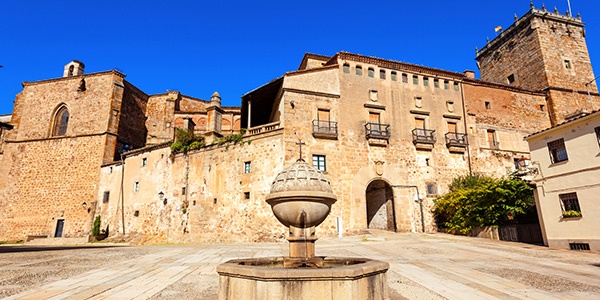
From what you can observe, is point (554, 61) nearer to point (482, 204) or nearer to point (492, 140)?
point (492, 140)

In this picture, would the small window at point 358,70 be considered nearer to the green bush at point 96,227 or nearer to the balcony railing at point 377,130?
the balcony railing at point 377,130

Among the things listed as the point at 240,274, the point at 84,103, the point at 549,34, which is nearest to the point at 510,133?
the point at 549,34

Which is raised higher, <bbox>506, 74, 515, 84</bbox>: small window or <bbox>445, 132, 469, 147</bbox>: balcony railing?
<bbox>506, 74, 515, 84</bbox>: small window

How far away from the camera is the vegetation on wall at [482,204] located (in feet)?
56.9

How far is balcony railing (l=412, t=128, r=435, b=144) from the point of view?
79.3 ft

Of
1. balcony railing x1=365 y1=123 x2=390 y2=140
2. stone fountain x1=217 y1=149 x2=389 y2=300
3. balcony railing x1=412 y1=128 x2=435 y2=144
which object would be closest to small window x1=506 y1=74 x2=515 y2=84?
balcony railing x1=412 y1=128 x2=435 y2=144

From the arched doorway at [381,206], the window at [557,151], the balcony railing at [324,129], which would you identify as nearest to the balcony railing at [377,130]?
the balcony railing at [324,129]

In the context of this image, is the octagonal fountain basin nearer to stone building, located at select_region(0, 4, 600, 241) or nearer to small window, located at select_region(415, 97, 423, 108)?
stone building, located at select_region(0, 4, 600, 241)

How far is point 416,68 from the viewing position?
1027 inches

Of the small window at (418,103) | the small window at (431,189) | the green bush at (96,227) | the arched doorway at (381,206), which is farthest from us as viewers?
the green bush at (96,227)

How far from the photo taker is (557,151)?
1505 centimetres

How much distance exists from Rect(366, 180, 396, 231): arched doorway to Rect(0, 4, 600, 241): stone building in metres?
0.11

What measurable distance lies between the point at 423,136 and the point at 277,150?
11.4 m

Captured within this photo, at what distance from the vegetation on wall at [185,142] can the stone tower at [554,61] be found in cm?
3188
